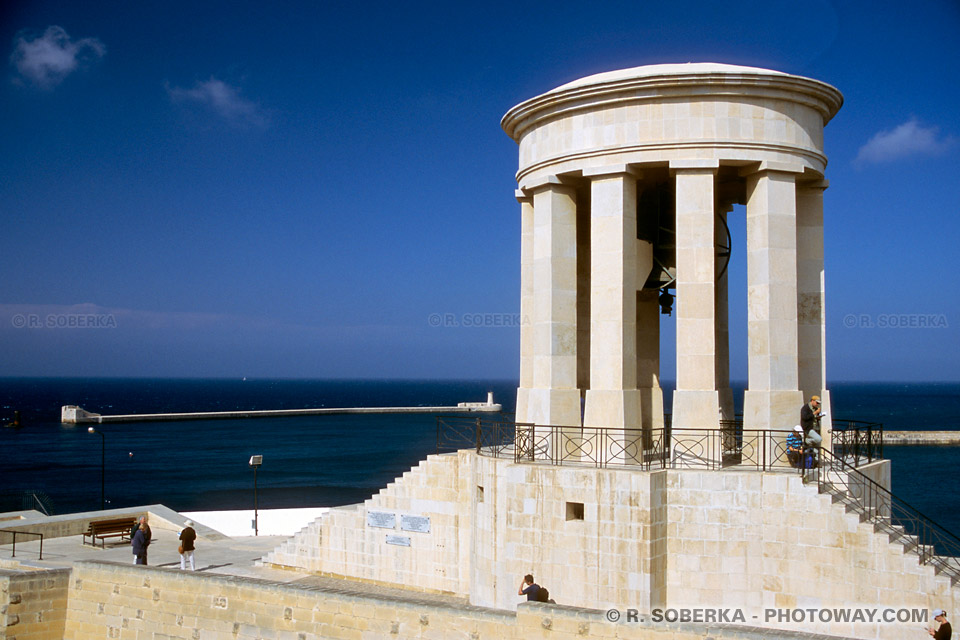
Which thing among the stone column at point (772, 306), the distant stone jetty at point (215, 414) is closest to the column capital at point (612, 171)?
the stone column at point (772, 306)

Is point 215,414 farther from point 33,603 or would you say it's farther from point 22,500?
point 33,603

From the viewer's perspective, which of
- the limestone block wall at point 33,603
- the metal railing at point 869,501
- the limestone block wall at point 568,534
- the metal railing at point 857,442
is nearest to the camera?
the metal railing at point 869,501

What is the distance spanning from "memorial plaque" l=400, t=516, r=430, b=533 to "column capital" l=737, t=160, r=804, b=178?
10.4 m

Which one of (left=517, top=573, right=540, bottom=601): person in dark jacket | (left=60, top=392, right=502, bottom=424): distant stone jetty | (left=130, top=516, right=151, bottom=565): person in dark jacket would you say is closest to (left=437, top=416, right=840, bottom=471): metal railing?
(left=517, top=573, right=540, bottom=601): person in dark jacket

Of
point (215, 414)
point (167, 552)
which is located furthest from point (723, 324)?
point (215, 414)

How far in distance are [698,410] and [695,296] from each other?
7.11 ft

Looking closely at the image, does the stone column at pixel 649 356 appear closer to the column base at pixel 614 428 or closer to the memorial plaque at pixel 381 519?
the column base at pixel 614 428

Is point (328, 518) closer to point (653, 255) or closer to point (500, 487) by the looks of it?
point (500, 487)

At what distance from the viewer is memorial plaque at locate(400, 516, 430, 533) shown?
774 inches

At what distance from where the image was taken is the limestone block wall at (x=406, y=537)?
19281 mm

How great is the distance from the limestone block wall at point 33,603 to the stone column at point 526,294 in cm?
1108

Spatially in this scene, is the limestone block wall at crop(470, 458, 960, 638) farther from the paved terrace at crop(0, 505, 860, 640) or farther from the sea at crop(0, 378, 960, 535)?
the sea at crop(0, 378, 960, 535)

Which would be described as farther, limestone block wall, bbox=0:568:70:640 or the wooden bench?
the wooden bench

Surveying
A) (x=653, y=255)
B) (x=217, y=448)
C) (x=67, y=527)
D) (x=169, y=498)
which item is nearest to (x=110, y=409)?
(x=217, y=448)
